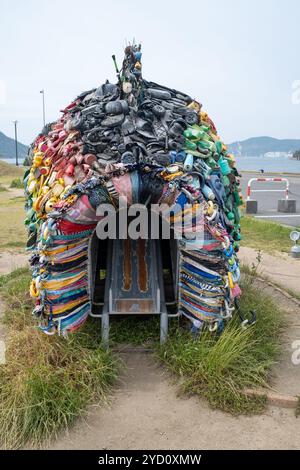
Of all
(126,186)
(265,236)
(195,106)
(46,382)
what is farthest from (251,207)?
(46,382)

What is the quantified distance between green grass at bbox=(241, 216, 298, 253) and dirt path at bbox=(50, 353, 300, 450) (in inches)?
279

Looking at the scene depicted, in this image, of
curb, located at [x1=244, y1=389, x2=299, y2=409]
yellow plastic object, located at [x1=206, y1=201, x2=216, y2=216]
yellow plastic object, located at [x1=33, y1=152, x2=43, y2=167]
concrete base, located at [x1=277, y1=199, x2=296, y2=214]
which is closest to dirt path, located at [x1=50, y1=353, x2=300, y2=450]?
curb, located at [x1=244, y1=389, x2=299, y2=409]

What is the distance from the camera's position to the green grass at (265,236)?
11477mm

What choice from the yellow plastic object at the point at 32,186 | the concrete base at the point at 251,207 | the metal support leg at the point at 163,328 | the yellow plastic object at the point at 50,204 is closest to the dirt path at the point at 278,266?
the metal support leg at the point at 163,328

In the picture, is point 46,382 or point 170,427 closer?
point 170,427

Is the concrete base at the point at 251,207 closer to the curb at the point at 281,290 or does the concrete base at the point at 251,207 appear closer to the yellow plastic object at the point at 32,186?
the curb at the point at 281,290

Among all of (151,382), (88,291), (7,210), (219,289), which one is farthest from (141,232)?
(7,210)

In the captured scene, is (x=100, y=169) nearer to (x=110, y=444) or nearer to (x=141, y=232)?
(x=141, y=232)

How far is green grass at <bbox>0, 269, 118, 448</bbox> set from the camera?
411 centimetres


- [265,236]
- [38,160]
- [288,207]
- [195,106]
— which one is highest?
[195,106]

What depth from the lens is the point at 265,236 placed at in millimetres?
12531

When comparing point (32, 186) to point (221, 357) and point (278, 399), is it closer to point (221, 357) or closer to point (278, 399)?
point (221, 357)

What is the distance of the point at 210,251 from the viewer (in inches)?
204

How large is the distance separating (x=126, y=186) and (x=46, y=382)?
2076mm
